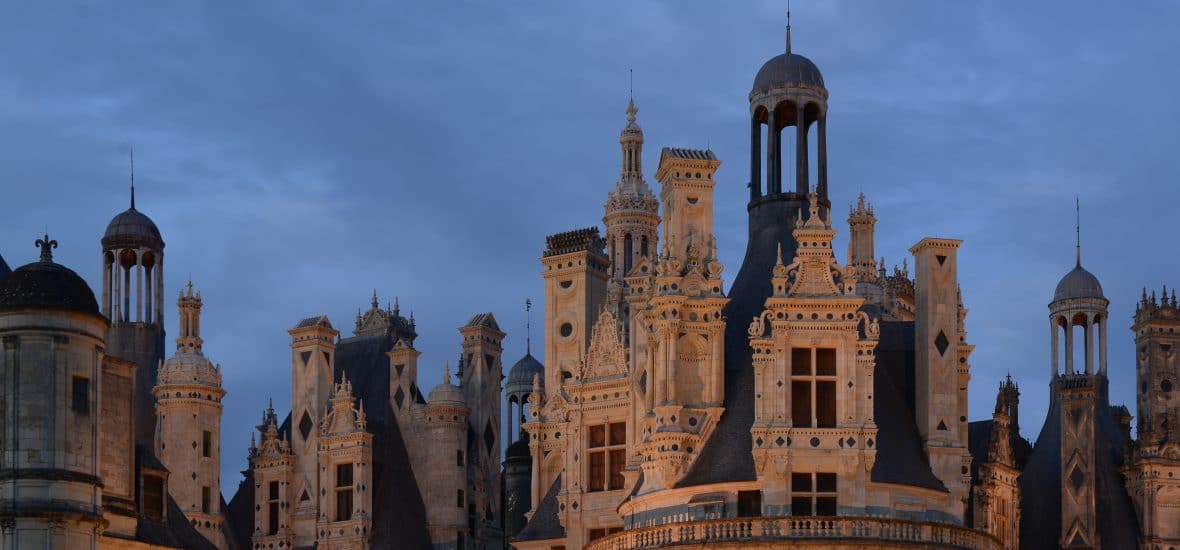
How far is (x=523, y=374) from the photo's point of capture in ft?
321

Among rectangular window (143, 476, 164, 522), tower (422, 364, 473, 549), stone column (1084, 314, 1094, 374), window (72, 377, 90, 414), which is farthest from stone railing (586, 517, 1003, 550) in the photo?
stone column (1084, 314, 1094, 374)

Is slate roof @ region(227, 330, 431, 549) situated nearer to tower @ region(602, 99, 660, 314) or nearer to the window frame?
tower @ region(602, 99, 660, 314)

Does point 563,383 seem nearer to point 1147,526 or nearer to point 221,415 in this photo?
point 221,415

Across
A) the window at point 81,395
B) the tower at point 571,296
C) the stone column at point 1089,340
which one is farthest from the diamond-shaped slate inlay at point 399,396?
the window at point 81,395

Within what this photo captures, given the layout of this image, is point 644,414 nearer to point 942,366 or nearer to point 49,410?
point 942,366

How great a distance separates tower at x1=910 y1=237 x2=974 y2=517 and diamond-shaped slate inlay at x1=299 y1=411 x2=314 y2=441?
25.3 meters

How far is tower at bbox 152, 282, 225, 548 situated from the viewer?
81.8 m

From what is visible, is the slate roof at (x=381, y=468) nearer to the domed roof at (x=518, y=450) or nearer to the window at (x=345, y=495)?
the window at (x=345, y=495)

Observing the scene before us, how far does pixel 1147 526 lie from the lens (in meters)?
82.6

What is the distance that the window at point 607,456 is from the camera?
77375 millimetres

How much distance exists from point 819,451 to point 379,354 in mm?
26728

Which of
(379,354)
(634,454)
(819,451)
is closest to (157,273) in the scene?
(379,354)

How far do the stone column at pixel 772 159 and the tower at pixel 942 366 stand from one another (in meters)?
4.64

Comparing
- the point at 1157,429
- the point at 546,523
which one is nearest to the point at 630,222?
the point at 546,523
